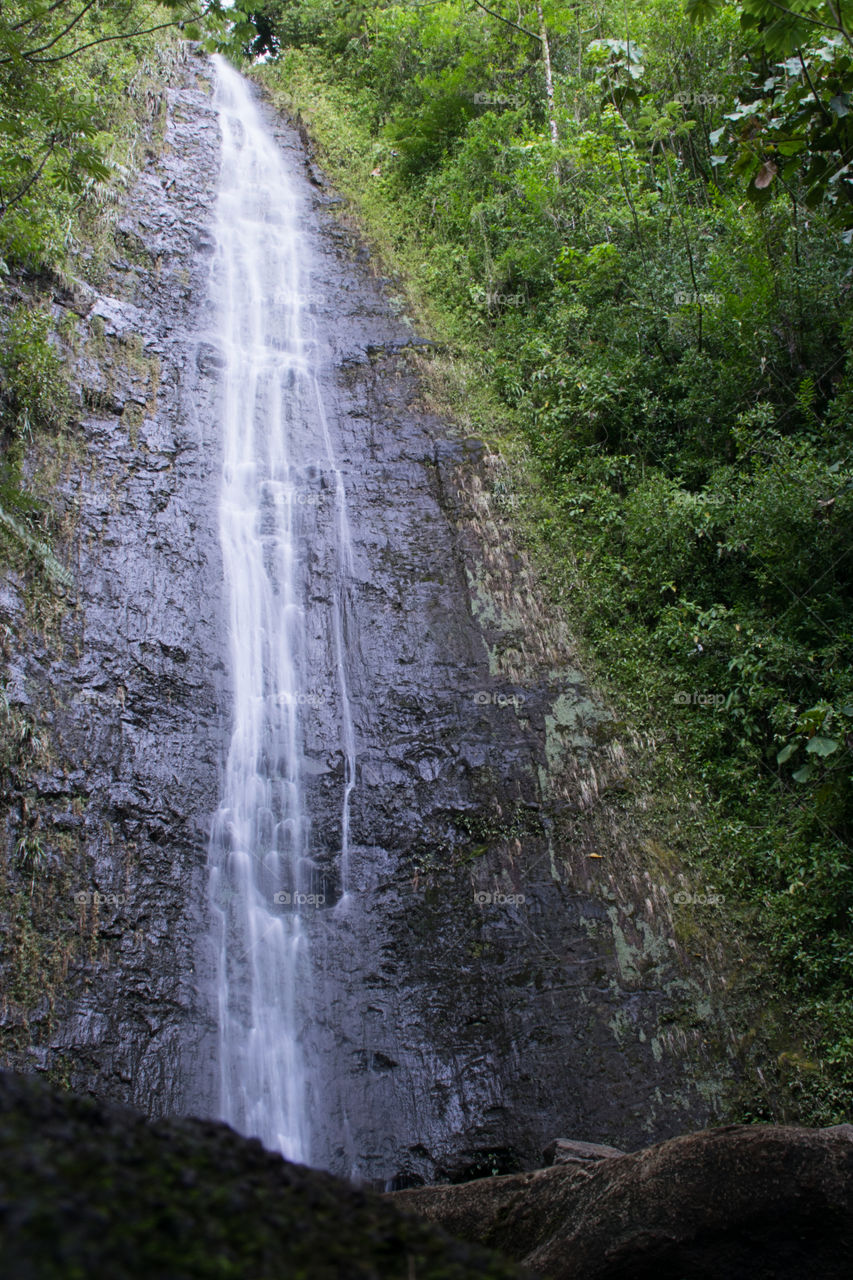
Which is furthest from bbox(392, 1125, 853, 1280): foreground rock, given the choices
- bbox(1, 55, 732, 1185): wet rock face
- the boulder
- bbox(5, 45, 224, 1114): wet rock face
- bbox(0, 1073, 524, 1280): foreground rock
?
bbox(5, 45, 224, 1114): wet rock face

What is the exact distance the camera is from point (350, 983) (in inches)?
270

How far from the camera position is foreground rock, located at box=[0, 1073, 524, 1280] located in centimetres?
127

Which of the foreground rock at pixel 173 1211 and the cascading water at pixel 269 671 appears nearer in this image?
the foreground rock at pixel 173 1211

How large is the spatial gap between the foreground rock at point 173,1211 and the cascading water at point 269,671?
4995 mm

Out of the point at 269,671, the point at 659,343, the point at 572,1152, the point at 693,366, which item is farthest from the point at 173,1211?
the point at 659,343

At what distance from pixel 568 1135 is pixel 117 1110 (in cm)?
531

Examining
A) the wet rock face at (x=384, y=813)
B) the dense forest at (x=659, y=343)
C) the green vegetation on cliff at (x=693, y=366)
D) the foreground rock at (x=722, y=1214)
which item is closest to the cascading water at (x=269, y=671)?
the wet rock face at (x=384, y=813)

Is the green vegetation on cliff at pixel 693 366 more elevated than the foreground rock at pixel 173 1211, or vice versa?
the green vegetation on cliff at pixel 693 366

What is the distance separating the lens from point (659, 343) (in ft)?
32.8

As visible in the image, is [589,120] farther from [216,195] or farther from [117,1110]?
[117,1110]

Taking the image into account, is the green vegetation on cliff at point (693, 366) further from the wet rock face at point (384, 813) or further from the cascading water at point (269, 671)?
the cascading water at point (269, 671)

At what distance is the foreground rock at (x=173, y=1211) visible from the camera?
1.27 meters

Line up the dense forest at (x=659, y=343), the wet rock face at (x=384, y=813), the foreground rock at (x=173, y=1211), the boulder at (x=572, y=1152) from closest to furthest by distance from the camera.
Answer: the foreground rock at (x=173, y=1211), the boulder at (x=572, y=1152), the wet rock face at (x=384, y=813), the dense forest at (x=659, y=343)

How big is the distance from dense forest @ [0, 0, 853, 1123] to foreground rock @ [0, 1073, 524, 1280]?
464cm
